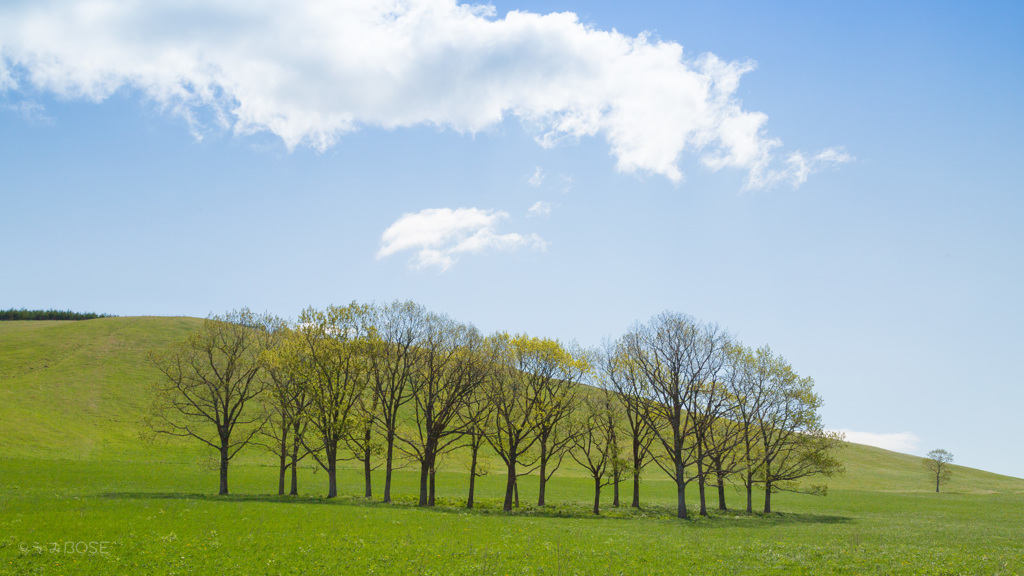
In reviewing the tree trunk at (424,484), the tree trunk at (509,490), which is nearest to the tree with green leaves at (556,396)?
the tree trunk at (509,490)

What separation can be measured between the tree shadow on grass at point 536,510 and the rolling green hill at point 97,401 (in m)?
36.6

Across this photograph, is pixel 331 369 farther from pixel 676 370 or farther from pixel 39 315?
pixel 39 315

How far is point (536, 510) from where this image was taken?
46.1 metres

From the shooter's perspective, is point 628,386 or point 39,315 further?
point 39,315

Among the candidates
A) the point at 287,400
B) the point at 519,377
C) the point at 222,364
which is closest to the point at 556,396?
the point at 519,377

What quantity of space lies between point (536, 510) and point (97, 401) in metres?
86.4

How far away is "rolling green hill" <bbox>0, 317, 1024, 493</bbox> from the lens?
75.5 meters

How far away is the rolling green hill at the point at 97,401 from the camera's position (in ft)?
248

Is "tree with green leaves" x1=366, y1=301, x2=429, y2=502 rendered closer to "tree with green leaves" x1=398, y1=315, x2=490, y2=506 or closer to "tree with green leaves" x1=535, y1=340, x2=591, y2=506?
"tree with green leaves" x1=398, y1=315, x2=490, y2=506

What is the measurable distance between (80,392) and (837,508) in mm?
117952

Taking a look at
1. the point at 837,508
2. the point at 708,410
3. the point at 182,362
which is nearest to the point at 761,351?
the point at 708,410

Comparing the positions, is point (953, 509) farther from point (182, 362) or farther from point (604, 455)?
point (182, 362)

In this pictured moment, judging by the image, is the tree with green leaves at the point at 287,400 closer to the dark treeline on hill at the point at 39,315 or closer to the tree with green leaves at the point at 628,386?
the tree with green leaves at the point at 628,386

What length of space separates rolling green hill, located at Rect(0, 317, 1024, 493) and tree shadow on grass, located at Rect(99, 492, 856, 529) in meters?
36.6
